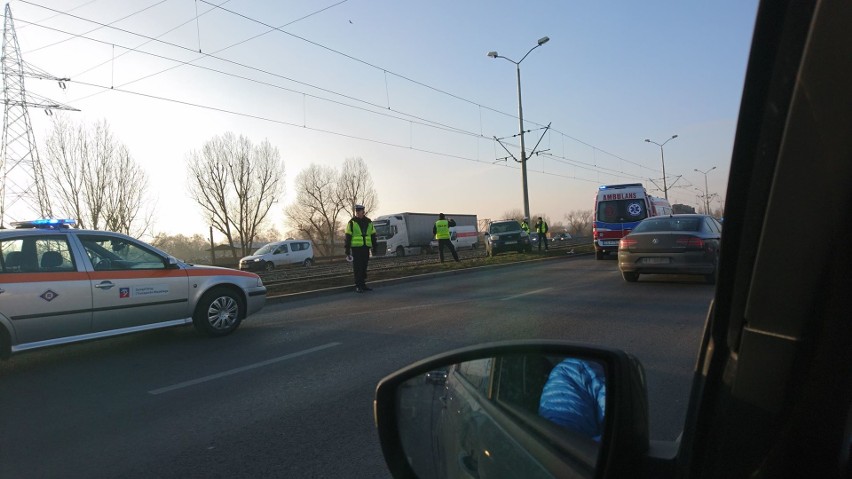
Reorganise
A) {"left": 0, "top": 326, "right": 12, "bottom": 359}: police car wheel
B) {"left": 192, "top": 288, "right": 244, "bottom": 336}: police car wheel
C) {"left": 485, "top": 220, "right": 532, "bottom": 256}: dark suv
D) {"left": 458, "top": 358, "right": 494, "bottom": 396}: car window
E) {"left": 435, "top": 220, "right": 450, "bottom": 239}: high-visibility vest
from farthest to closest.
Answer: {"left": 485, "top": 220, "right": 532, "bottom": 256}: dark suv < {"left": 435, "top": 220, "right": 450, "bottom": 239}: high-visibility vest < {"left": 192, "top": 288, "right": 244, "bottom": 336}: police car wheel < {"left": 0, "top": 326, "right": 12, "bottom": 359}: police car wheel < {"left": 458, "top": 358, "right": 494, "bottom": 396}: car window

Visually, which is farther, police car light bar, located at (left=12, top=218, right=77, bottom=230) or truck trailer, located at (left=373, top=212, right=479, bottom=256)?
truck trailer, located at (left=373, top=212, right=479, bottom=256)

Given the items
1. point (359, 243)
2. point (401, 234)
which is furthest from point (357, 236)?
point (401, 234)

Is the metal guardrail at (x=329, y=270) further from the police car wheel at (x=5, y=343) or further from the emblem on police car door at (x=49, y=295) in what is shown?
the police car wheel at (x=5, y=343)

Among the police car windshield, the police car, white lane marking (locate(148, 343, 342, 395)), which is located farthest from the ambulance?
white lane marking (locate(148, 343, 342, 395))

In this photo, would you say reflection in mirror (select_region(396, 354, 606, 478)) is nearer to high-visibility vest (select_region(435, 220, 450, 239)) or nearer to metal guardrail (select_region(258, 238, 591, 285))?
metal guardrail (select_region(258, 238, 591, 285))

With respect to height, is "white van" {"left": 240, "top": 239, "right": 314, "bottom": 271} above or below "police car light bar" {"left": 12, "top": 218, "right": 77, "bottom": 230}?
below

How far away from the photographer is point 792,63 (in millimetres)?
1029

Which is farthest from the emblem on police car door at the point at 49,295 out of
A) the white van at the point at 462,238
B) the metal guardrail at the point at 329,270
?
the white van at the point at 462,238

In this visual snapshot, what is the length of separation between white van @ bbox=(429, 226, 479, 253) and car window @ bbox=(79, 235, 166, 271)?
3582 cm

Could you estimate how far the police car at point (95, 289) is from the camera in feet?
19.0

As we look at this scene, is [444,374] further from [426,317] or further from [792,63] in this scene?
[426,317]

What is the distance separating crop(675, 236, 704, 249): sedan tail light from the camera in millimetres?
9727

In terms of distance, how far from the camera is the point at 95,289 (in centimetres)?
632

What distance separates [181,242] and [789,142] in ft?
263
